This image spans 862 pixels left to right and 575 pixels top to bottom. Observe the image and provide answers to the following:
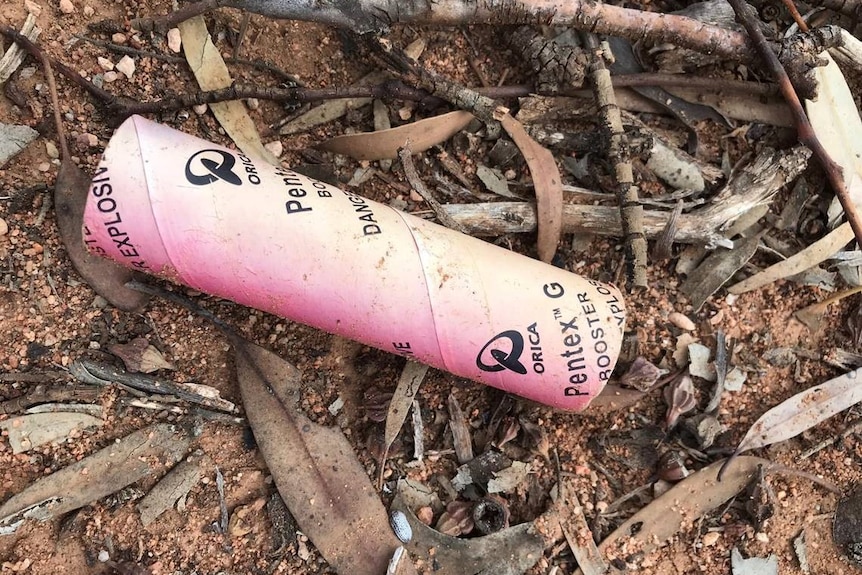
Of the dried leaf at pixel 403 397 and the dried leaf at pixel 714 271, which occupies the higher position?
the dried leaf at pixel 714 271

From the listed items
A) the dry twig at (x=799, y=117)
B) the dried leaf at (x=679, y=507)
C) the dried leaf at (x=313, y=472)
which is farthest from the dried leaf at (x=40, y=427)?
the dry twig at (x=799, y=117)

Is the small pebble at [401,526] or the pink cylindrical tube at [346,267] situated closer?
the pink cylindrical tube at [346,267]

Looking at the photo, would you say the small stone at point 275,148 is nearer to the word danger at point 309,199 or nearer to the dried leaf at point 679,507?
the word danger at point 309,199

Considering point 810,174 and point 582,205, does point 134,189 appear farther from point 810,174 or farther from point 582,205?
point 810,174

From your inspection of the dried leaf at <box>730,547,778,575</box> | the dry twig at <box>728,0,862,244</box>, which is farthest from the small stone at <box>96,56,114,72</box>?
the dried leaf at <box>730,547,778,575</box>

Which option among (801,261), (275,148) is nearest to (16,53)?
(275,148)

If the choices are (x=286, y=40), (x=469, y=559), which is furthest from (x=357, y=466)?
(x=286, y=40)

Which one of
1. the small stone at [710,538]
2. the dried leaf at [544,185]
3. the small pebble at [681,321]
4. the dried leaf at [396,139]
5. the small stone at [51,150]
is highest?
the small stone at [51,150]
